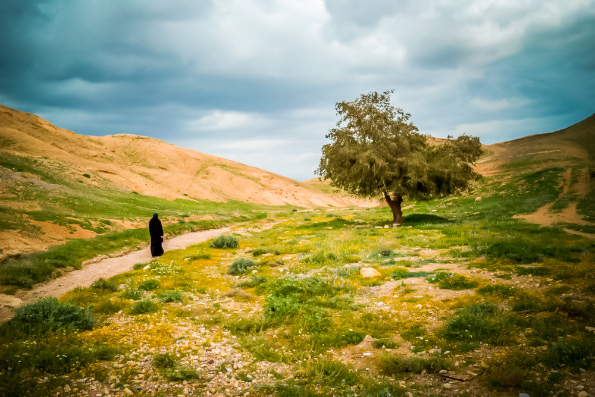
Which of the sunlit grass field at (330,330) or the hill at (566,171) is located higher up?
the hill at (566,171)

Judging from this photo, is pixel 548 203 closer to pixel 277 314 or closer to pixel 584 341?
pixel 584 341

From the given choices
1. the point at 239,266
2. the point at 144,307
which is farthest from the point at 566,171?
the point at 144,307

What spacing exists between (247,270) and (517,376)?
38.4ft

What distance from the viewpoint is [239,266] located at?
618 inches

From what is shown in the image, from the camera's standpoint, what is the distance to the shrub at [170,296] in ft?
37.5

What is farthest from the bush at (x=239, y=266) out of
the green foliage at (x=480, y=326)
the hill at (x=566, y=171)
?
the hill at (x=566, y=171)

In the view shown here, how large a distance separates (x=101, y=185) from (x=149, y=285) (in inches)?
1824

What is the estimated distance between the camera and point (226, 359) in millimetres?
7578

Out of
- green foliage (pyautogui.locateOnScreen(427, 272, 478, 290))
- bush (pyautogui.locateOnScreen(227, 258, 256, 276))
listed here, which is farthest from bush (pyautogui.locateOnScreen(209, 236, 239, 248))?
green foliage (pyautogui.locateOnScreen(427, 272, 478, 290))

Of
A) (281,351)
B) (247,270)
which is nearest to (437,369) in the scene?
(281,351)

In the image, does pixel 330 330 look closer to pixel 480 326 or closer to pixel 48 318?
pixel 480 326

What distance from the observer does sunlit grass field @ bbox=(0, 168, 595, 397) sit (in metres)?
6.27

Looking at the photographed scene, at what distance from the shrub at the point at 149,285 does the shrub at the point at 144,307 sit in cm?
224

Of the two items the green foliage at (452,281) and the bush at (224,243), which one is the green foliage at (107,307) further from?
the bush at (224,243)
